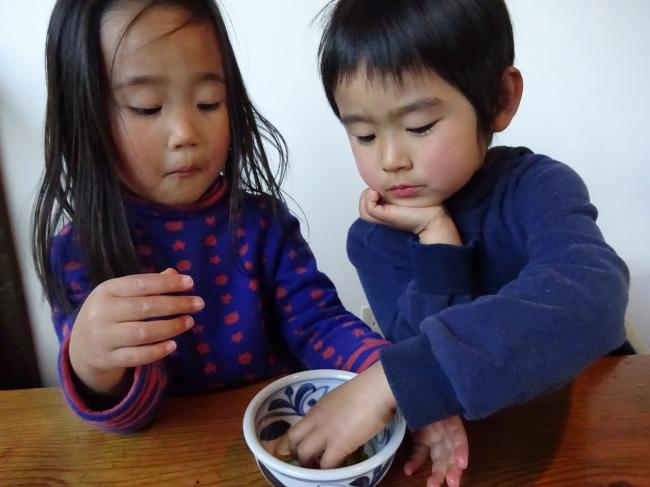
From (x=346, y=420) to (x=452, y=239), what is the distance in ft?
1.04

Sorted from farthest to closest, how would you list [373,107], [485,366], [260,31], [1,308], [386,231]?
1. [1,308]
2. [260,31]
3. [386,231]
4. [373,107]
5. [485,366]

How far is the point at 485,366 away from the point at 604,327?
0.12 meters

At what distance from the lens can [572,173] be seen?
0.69 m

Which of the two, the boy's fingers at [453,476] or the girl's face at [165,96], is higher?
the girl's face at [165,96]

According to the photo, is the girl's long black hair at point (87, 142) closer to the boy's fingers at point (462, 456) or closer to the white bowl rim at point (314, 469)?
the white bowl rim at point (314, 469)

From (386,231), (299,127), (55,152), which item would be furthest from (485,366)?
(299,127)

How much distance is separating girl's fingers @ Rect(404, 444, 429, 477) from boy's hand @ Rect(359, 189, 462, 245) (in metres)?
0.28

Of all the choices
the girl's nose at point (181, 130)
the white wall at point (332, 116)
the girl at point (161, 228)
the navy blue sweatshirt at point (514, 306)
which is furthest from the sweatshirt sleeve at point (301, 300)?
the white wall at point (332, 116)

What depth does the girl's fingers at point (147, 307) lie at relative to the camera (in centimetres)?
49

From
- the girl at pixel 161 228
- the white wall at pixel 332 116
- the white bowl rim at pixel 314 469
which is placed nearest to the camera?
the white bowl rim at pixel 314 469

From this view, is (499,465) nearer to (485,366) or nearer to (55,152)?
(485,366)

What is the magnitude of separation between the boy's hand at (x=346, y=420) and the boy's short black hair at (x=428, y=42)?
33 centimetres

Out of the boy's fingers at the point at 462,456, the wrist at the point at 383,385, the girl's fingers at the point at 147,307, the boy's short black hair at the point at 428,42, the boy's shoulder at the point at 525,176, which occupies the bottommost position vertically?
the boy's fingers at the point at 462,456

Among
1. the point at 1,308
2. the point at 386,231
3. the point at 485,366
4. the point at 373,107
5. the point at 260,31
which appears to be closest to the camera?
the point at 485,366
